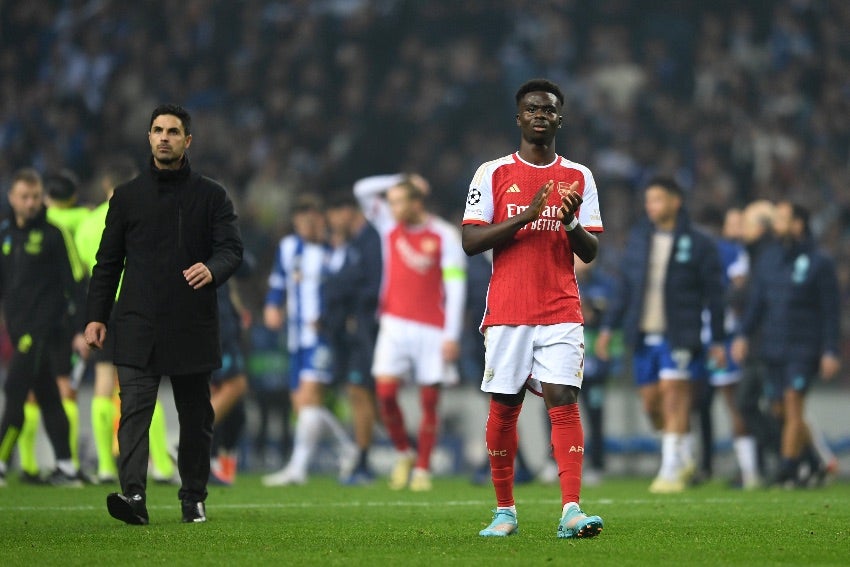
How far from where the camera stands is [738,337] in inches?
538

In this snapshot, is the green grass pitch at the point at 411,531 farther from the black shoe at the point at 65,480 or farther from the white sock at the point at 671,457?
the white sock at the point at 671,457

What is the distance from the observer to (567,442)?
22.8 feet

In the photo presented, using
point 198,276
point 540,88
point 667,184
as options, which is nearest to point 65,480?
point 198,276

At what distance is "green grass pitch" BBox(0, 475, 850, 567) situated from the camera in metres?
6.32

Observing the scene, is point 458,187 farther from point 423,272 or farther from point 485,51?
point 423,272

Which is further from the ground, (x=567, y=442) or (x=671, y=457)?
(x=567, y=442)

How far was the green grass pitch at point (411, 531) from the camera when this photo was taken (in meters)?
6.32

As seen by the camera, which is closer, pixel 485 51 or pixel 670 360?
pixel 670 360

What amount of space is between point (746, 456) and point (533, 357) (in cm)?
681

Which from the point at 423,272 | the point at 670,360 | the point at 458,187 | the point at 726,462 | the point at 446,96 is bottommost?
the point at 726,462

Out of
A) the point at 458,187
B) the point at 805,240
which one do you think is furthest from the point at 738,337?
the point at 458,187

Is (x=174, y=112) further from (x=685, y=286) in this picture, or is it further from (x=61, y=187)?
(x=685, y=286)

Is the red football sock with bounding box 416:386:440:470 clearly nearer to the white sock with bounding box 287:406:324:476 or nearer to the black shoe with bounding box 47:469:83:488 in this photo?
the white sock with bounding box 287:406:324:476

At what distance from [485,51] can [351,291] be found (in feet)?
31.8
